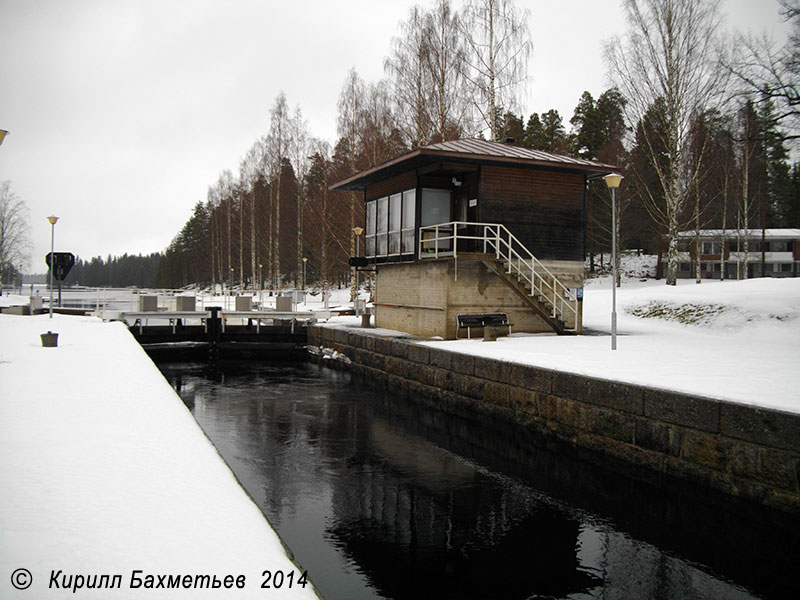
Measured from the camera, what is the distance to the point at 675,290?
23188 mm

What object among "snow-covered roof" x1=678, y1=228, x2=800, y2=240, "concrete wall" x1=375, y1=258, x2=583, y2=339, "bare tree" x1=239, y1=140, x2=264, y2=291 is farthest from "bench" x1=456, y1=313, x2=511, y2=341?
"snow-covered roof" x1=678, y1=228, x2=800, y2=240

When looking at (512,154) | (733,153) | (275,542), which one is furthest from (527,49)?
(275,542)

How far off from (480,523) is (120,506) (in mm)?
4376

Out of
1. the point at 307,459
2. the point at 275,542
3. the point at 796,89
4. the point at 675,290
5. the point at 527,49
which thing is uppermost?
→ the point at 527,49

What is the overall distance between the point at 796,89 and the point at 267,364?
739 inches

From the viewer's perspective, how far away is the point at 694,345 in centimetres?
1415

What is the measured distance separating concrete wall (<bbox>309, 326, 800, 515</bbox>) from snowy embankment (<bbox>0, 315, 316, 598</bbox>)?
577 centimetres

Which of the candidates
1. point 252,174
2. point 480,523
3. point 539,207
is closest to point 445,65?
point 539,207

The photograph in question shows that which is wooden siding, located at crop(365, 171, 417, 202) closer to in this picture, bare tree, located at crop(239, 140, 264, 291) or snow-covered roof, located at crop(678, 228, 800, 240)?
bare tree, located at crop(239, 140, 264, 291)

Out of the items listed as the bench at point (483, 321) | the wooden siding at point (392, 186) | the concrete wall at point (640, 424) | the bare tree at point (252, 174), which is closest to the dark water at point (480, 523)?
the concrete wall at point (640, 424)

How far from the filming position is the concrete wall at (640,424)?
6.93 m

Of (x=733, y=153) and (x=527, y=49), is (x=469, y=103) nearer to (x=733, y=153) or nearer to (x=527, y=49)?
(x=527, y=49)

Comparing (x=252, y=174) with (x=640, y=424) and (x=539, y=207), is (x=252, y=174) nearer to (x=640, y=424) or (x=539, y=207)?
(x=539, y=207)

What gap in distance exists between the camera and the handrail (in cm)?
1688
